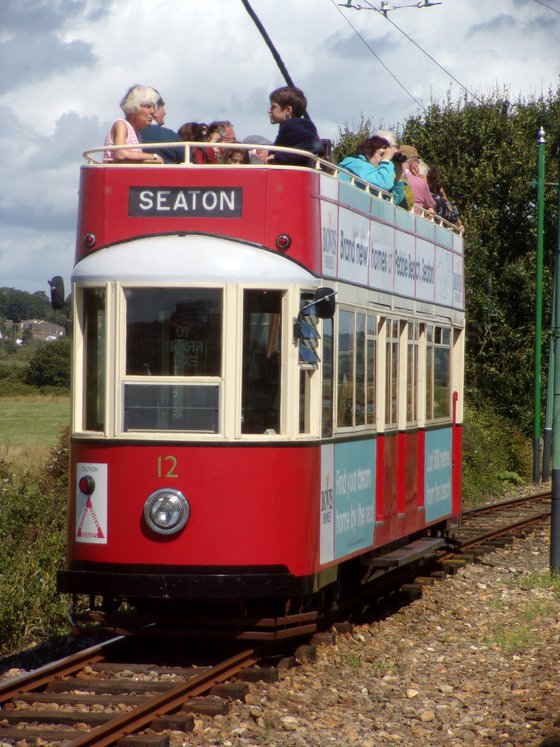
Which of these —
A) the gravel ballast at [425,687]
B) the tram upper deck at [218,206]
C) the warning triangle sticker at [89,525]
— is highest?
the tram upper deck at [218,206]

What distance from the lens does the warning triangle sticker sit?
835 centimetres

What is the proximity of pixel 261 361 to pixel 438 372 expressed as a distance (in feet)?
15.1

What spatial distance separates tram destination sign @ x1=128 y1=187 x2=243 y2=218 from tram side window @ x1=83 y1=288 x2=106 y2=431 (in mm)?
638

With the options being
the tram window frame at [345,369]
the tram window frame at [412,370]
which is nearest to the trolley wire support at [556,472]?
the tram window frame at [412,370]

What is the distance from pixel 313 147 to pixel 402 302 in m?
2.25

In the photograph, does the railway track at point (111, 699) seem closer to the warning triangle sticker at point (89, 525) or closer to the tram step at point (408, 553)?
the warning triangle sticker at point (89, 525)

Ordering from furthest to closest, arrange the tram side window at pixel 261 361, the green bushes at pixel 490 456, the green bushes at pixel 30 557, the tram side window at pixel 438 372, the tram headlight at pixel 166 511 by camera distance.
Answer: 1. the green bushes at pixel 490 456
2. the tram side window at pixel 438 372
3. the green bushes at pixel 30 557
4. the tram side window at pixel 261 361
5. the tram headlight at pixel 166 511

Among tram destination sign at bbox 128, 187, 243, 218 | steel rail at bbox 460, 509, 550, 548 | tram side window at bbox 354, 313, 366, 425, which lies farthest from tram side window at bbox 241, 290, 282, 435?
steel rail at bbox 460, 509, 550, 548

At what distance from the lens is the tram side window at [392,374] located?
10.5 m

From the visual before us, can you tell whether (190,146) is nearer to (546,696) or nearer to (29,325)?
(546,696)

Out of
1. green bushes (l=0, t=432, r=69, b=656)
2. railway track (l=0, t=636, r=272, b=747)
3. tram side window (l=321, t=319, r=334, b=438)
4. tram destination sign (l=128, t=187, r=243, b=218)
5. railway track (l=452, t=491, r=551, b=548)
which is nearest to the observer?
railway track (l=0, t=636, r=272, b=747)

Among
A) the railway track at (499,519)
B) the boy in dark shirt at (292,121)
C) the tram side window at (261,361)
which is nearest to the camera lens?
the tram side window at (261,361)

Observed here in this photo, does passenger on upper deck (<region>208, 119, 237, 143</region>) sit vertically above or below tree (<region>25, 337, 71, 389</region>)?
above

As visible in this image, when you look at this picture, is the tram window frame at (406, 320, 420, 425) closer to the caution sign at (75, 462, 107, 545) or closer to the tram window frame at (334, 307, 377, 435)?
the tram window frame at (334, 307, 377, 435)
